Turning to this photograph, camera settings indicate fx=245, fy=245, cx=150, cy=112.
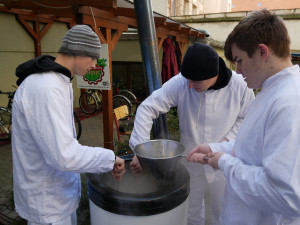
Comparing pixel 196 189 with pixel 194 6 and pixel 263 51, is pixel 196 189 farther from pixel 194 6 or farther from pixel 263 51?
pixel 194 6

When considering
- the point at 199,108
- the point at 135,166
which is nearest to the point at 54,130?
the point at 135,166

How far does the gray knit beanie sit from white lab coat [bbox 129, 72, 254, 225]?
0.94 meters

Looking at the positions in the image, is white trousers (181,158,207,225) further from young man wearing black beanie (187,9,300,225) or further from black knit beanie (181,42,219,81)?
young man wearing black beanie (187,9,300,225)

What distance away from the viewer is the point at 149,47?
2.69 metres

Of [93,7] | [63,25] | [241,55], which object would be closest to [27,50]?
[63,25]

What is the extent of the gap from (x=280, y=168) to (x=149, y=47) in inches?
76.8

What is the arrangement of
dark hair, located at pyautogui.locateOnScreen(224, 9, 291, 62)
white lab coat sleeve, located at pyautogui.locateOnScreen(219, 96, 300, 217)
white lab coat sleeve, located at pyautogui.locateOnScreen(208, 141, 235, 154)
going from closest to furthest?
white lab coat sleeve, located at pyautogui.locateOnScreen(219, 96, 300, 217) → dark hair, located at pyautogui.locateOnScreen(224, 9, 291, 62) → white lab coat sleeve, located at pyautogui.locateOnScreen(208, 141, 235, 154)

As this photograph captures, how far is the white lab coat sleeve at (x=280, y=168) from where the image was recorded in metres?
1.10

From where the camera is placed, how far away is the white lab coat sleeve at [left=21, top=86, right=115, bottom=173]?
4.90 feet

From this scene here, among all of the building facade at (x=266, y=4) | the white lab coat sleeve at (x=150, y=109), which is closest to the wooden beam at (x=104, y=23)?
the white lab coat sleeve at (x=150, y=109)

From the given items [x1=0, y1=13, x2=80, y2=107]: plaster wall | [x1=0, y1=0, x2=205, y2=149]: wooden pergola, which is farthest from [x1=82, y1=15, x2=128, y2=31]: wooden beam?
[x1=0, y1=13, x2=80, y2=107]: plaster wall

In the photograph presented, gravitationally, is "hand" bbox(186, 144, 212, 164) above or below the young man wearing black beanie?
below

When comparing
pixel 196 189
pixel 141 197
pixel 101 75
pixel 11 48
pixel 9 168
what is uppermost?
pixel 11 48

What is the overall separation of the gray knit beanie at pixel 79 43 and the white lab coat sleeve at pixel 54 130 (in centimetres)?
29
